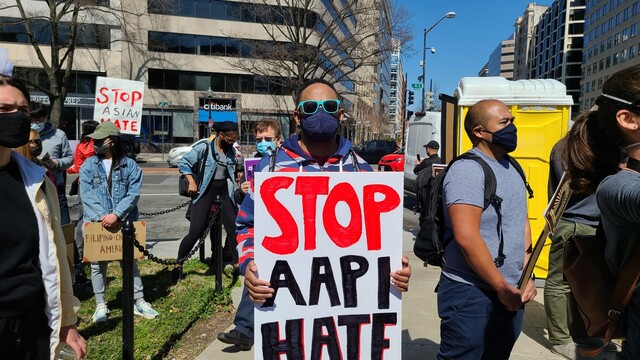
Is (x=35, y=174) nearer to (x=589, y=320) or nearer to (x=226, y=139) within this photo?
(x=589, y=320)

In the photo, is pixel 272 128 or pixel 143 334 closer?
pixel 143 334

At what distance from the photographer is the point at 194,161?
5691 millimetres

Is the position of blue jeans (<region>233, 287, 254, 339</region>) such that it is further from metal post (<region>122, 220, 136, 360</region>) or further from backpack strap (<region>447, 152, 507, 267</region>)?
backpack strap (<region>447, 152, 507, 267</region>)

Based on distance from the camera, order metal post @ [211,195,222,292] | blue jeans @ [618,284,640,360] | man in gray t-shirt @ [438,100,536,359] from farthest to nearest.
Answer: metal post @ [211,195,222,292], man in gray t-shirt @ [438,100,536,359], blue jeans @ [618,284,640,360]

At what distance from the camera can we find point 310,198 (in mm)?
2121

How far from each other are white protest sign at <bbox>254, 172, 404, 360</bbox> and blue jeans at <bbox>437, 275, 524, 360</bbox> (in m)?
0.38

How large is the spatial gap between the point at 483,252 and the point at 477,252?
0.10ft

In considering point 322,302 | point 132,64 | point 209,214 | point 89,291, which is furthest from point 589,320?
point 132,64

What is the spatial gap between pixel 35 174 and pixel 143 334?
2.62 meters

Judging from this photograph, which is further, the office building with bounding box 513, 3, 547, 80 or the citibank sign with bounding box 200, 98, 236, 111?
the office building with bounding box 513, 3, 547, 80

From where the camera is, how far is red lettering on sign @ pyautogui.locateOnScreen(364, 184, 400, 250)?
215 centimetres

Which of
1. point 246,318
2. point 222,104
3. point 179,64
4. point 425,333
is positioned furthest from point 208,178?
point 179,64

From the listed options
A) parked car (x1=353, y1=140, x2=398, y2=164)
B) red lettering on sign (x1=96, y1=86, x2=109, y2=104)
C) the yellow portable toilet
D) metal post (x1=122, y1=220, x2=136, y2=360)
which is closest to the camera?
metal post (x1=122, y1=220, x2=136, y2=360)

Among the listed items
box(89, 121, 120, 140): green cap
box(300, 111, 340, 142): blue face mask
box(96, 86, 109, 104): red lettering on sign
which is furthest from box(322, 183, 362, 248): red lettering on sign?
box(96, 86, 109, 104): red lettering on sign
